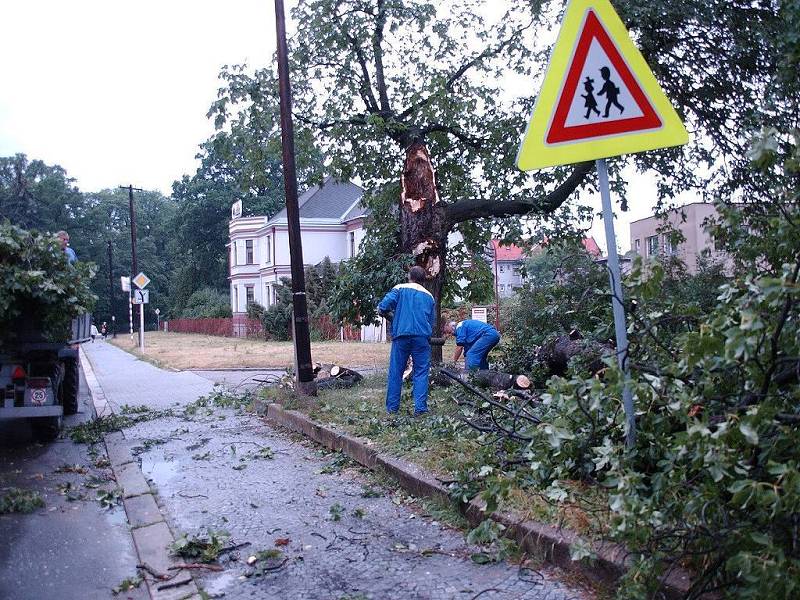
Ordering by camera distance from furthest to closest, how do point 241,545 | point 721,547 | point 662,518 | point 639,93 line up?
point 241,545 < point 639,93 < point 662,518 < point 721,547

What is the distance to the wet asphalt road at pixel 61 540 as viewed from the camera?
4.18m

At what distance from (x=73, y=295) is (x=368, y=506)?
14.9 feet

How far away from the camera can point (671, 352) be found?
410 cm

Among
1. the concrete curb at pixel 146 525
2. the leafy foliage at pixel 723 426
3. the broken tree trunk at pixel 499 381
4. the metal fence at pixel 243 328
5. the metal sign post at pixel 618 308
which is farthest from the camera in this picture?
the metal fence at pixel 243 328

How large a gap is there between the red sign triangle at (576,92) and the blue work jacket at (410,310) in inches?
164

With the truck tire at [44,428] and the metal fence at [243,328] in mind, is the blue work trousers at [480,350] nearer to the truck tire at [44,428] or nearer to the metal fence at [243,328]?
the truck tire at [44,428]

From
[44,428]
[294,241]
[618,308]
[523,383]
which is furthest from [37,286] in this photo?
[618,308]

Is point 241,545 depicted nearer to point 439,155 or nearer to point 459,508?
point 459,508

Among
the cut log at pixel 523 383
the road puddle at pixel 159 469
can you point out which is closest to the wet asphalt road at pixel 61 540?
the road puddle at pixel 159 469

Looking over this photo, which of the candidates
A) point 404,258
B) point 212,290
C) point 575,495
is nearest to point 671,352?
point 575,495

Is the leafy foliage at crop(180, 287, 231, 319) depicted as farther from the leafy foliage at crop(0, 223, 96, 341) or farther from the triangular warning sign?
the triangular warning sign

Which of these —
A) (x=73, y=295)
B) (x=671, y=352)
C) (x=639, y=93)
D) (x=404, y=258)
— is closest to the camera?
(x=639, y=93)

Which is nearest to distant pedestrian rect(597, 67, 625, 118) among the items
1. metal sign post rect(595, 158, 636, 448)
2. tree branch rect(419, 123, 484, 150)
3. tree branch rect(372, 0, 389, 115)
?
metal sign post rect(595, 158, 636, 448)

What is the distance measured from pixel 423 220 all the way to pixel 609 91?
24.7 ft
